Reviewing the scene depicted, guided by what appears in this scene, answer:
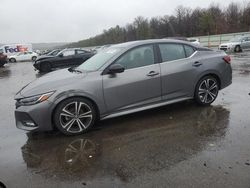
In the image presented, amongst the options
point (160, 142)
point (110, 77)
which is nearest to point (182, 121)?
point (160, 142)

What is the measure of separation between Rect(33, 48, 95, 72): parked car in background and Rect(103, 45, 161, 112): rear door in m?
14.8

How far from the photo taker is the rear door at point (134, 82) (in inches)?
234

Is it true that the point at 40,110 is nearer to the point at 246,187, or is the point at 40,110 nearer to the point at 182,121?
the point at 182,121

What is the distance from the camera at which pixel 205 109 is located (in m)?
6.90

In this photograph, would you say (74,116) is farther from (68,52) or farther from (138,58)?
(68,52)

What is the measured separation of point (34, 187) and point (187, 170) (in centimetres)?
195

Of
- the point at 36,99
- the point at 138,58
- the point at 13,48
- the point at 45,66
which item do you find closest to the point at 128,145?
the point at 36,99

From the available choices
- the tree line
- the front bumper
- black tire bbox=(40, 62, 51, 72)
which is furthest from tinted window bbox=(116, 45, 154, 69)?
the tree line

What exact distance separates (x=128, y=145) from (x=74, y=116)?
1.25 m

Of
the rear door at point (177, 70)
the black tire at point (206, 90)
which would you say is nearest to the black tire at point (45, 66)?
the rear door at point (177, 70)

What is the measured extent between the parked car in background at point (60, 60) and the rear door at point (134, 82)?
14.8 meters

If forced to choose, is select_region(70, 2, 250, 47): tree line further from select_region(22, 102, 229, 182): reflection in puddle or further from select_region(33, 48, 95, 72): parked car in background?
select_region(22, 102, 229, 182): reflection in puddle

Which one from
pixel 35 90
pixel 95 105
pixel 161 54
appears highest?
pixel 161 54

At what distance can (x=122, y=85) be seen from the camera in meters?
6.00
